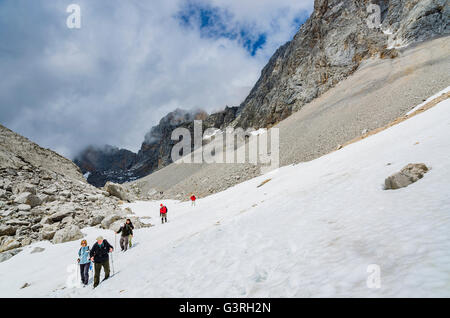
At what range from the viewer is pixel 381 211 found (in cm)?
509

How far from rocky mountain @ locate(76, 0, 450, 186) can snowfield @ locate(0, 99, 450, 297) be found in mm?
59016

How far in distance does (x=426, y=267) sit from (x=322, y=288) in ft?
4.47

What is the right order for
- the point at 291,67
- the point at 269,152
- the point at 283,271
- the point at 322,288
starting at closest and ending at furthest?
the point at 322,288 < the point at 283,271 < the point at 269,152 < the point at 291,67

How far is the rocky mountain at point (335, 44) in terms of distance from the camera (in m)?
48.4

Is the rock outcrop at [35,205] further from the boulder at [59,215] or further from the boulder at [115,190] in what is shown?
the boulder at [115,190]

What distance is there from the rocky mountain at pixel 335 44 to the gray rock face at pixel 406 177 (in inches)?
2328

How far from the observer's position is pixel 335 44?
209 feet

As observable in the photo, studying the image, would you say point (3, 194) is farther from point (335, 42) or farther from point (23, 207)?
point (335, 42)

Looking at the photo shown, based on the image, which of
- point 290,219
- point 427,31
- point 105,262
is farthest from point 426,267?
point 427,31

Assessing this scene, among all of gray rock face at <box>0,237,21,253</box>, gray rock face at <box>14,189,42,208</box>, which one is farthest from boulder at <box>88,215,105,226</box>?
gray rock face at <box>14,189,42,208</box>

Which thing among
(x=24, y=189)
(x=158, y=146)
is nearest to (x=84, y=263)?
(x=24, y=189)

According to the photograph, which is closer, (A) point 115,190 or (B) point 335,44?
(A) point 115,190

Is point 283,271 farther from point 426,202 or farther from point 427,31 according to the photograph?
point 427,31

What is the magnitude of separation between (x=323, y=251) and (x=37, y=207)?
1947 centimetres
